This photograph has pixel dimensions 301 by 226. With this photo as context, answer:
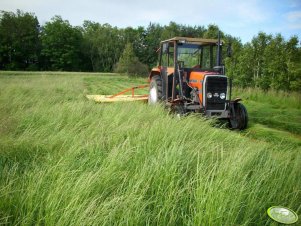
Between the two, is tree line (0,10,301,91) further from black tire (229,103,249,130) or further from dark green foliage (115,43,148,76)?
black tire (229,103,249,130)

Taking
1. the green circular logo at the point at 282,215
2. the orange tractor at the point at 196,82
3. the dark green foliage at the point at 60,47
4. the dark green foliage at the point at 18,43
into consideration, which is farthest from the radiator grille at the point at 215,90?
the dark green foliage at the point at 60,47

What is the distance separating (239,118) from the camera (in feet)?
21.0

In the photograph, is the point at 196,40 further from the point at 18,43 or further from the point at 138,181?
the point at 18,43

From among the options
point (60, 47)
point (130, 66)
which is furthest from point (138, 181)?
point (60, 47)

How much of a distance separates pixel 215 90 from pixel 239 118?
40.0 inches

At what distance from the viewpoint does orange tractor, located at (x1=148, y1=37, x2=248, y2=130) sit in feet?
20.2

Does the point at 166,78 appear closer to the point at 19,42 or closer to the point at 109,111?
the point at 109,111

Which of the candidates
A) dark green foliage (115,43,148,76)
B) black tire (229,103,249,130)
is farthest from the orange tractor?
dark green foliage (115,43,148,76)

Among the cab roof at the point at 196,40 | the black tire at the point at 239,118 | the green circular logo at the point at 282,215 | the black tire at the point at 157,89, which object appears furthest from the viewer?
the black tire at the point at 157,89

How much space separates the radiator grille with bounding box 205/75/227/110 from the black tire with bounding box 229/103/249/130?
446 mm

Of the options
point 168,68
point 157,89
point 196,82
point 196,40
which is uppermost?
point 196,40

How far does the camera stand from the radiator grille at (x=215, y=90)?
20.0ft

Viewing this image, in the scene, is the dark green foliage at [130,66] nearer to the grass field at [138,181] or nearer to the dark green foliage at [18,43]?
the dark green foliage at [18,43]

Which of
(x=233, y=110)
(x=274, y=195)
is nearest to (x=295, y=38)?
(x=233, y=110)
